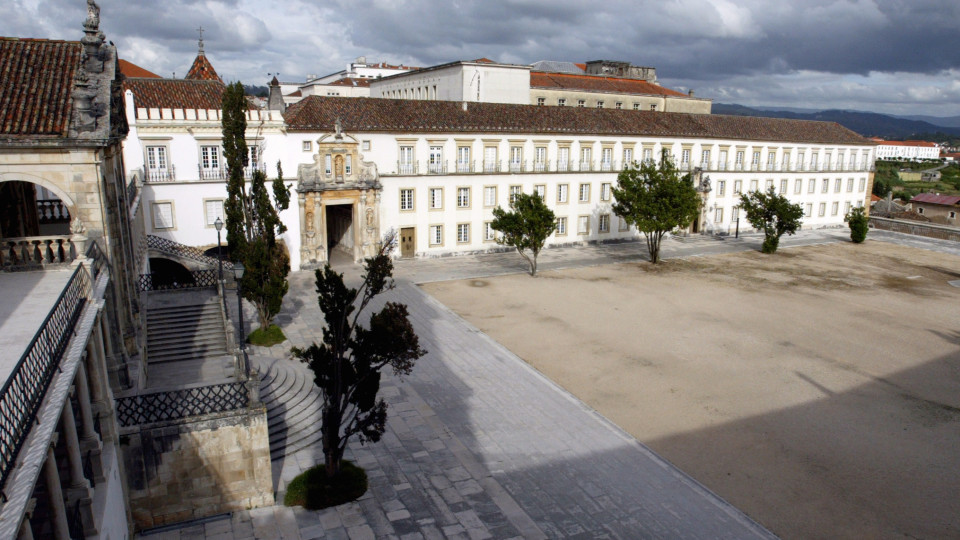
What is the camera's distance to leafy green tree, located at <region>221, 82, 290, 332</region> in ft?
68.7

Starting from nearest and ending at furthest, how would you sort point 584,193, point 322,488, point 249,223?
point 322,488, point 249,223, point 584,193

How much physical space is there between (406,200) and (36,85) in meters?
24.1

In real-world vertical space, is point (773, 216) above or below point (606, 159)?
below

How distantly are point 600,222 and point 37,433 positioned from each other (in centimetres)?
4151

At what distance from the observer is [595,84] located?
59.5m

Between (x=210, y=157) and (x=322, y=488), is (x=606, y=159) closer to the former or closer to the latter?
(x=210, y=157)

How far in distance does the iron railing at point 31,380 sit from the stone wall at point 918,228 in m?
62.2

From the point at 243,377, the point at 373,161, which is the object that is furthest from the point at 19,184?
the point at 373,161

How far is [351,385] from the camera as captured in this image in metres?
13.3

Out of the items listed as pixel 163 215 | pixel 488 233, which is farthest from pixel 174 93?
pixel 488 233

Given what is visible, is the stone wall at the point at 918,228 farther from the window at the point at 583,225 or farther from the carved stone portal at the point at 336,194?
the carved stone portal at the point at 336,194

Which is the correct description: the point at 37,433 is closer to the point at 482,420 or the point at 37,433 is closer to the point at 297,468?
the point at 297,468

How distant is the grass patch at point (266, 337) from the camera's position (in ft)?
73.7

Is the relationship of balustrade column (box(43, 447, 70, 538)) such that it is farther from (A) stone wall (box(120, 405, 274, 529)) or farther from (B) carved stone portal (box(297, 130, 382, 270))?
(B) carved stone portal (box(297, 130, 382, 270))
